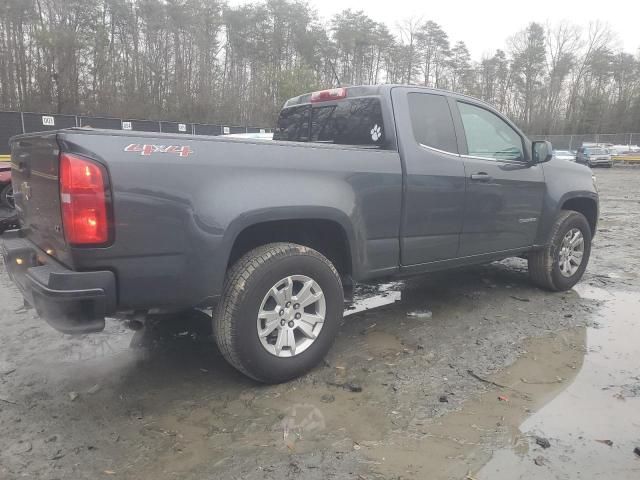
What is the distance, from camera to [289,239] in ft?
11.5

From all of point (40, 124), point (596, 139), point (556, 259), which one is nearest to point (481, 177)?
point (556, 259)

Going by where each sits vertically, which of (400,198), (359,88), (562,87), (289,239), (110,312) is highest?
(562,87)

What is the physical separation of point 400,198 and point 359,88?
3.28ft

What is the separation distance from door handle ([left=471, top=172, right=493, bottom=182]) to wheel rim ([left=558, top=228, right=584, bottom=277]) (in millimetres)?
1564

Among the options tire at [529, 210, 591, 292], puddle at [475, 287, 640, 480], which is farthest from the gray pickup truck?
puddle at [475, 287, 640, 480]

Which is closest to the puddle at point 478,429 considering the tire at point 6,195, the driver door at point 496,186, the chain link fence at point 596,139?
the driver door at point 496,186

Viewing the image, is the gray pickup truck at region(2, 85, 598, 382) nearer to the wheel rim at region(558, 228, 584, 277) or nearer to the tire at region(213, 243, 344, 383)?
the tire at region(213, 243, 344, 383)

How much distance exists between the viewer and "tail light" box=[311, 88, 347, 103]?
4.16m

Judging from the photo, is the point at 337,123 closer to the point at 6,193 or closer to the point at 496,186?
the point at 496,186

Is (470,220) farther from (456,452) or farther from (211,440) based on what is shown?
(211,440)

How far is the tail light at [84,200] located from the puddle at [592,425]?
7.24ft

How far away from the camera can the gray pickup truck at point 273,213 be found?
257 centimetres

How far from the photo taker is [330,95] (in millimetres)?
4266

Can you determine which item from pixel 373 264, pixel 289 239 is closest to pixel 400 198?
pixel 373 264
